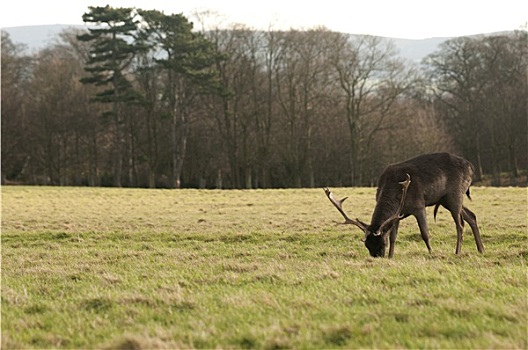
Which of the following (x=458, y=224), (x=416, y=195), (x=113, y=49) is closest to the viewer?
(x=416, y=195)

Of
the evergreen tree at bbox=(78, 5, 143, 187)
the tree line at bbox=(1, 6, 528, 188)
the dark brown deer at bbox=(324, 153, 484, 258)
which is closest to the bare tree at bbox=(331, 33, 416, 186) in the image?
the tree line at bbox=(1, 6, 528, 188)

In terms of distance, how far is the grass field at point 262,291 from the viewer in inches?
212

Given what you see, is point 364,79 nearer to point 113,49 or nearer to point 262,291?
point 113,49

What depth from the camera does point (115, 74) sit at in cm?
4900

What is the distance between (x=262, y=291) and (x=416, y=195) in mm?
5244

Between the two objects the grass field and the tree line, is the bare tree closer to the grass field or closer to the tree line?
the tree line

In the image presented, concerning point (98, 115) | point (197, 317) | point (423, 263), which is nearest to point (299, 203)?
point (423, 263)

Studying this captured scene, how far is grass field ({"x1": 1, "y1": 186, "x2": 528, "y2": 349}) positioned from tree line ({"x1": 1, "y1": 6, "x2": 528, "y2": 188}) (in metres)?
34.3

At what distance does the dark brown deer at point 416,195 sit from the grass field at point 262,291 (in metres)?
0.58

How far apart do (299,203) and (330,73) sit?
2428 centimetres

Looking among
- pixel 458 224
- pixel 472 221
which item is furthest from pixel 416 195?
pixel 472 221

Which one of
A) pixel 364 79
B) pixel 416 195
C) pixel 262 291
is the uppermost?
pixel 364 79

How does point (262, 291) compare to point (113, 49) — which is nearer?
point (262, 291)

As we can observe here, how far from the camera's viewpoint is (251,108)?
170 feet
